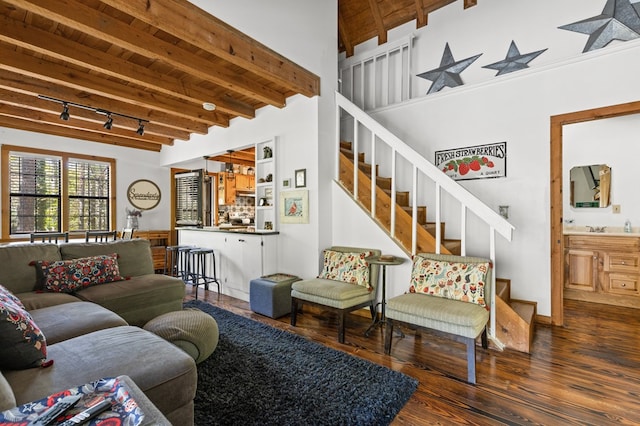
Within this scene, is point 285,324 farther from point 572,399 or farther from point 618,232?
point 618,232

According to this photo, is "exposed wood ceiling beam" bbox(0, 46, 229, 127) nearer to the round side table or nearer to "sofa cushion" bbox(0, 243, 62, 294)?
"sofa cushion" bbox(0, 243, 62, 294)

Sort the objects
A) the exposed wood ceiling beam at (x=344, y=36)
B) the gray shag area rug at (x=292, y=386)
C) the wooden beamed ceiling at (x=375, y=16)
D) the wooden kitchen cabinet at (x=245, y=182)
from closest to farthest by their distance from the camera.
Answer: the gray shag area rug at (x=292, y=386) → the wooden beamed ceiling at (x=375, y=16) → the exposed wood ceiling beam at (x=344, y=36) → the wooden kitchen cabinet at (x=245, y=182)

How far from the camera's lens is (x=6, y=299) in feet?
5.20

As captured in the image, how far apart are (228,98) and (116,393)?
399 centimetres

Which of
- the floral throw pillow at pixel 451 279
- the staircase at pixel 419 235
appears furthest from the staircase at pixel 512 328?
the floral throw pillow at pixel 451 279

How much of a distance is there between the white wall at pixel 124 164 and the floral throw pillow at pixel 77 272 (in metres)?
3.50

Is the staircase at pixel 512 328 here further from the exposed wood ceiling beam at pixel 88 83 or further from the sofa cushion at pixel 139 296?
the exposed wood ceiling beam at pixel 88 83

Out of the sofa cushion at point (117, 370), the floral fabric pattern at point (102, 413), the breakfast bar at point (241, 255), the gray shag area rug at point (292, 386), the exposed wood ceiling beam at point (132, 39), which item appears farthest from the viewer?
the breakfast bar at point (241, 255)

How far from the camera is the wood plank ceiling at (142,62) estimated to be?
2447 millimetres

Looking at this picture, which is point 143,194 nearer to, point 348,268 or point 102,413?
point 348,268

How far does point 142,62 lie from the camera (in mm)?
3416

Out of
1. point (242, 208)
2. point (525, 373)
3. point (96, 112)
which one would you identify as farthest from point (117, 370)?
point (242, 208)

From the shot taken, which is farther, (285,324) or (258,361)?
(285,324)

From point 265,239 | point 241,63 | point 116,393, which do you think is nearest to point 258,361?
point 116,393
